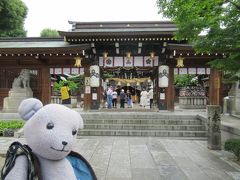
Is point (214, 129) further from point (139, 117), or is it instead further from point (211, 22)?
point (139, 117)

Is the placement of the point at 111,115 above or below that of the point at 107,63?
below

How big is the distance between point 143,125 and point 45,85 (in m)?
7.69

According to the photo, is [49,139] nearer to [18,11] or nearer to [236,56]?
[236,56]

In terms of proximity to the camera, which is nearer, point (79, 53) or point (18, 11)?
point (79, 53)

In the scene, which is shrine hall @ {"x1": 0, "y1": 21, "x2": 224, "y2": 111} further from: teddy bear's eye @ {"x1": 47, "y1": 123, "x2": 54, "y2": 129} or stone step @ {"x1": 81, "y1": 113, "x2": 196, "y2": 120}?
teddy bear's eye @ {"x1": 47, "y1": 123, "x2": 54, "y2": 129}

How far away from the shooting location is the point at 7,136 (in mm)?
13508

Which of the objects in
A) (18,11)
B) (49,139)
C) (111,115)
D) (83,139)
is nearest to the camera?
(49,139)

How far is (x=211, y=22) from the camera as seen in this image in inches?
324

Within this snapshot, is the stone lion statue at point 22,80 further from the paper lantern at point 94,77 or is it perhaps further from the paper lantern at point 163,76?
the paper lantern at point 163,76

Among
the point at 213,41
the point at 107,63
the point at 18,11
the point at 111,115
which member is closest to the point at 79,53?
the point at 107,63

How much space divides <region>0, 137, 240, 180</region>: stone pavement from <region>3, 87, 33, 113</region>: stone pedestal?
6348 mm

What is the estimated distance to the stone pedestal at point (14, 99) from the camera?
62.4 ft

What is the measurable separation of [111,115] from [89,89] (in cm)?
450

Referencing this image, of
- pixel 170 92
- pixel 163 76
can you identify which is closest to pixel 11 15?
pixel 163 76
